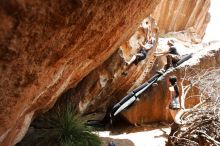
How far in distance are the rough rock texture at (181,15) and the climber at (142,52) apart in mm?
8096

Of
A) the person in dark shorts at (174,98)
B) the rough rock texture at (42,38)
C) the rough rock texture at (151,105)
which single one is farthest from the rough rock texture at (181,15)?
the rough rock texture at (42,38)

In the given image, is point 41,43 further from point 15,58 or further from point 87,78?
point 87,78

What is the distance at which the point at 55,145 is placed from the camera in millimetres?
11164

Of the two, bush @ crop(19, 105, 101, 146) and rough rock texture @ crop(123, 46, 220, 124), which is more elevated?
rough rock texture @ crop(123, 46, 220, 124)

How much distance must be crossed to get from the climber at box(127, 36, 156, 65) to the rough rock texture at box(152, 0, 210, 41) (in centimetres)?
810

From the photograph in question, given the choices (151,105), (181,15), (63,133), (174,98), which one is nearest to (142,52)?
(151,105)

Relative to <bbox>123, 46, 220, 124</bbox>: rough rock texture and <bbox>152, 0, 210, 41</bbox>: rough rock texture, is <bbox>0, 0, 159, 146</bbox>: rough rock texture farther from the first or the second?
<bbox>152, 0, 210, 41</bbox>: rough rock texture

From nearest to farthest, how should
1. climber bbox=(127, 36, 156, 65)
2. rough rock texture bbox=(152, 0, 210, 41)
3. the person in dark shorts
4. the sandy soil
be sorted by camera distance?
the person in dark shorts, the sandy soil, climber bbox=(127, 36, 156, 65), rough rock texture bbox=(152, 0, 210, 41)

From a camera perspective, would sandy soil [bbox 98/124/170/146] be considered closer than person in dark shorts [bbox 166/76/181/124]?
No

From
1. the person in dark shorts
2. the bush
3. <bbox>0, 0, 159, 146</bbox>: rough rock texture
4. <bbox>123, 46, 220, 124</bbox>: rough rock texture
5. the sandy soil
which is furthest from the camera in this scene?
<bbox>123, 46, 220, 124</bbox>: rough rock texture

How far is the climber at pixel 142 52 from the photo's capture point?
15.0m

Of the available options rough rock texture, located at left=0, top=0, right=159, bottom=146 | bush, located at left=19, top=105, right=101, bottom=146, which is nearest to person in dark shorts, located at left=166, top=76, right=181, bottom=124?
bush, located at left=19, top=105, right=101, bottom=146

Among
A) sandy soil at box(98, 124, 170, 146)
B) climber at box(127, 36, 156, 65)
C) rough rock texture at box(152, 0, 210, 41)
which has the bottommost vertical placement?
sandy soil at box(98, 124, 170, 146)

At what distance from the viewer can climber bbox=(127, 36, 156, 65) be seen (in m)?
15.0
